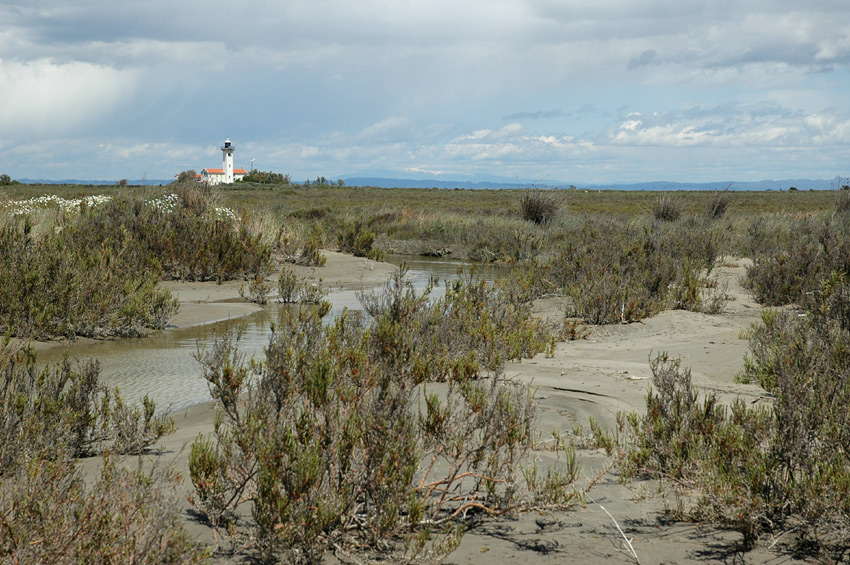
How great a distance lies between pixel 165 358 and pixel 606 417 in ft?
18.4

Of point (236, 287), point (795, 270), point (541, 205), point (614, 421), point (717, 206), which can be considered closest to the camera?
point (614, 421)

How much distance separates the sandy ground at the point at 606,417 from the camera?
3.45 meters

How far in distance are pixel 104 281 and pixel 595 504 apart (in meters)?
8.62

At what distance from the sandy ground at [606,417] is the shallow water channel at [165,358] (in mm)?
512

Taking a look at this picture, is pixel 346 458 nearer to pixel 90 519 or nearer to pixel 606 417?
pixel 90 519

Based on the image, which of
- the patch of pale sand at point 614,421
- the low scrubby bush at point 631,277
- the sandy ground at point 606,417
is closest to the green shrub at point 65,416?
the sandy ground at point 606,417

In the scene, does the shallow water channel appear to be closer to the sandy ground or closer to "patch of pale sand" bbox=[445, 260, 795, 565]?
the sandy ground

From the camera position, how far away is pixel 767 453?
3848 millimetres

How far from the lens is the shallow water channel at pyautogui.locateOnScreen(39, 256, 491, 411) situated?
284 inches

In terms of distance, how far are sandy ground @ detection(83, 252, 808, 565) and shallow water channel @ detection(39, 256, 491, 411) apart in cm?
51

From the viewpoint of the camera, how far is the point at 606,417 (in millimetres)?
5836

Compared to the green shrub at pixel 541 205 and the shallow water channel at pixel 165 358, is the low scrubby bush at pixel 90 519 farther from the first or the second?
the green shrub at pixel 541 205

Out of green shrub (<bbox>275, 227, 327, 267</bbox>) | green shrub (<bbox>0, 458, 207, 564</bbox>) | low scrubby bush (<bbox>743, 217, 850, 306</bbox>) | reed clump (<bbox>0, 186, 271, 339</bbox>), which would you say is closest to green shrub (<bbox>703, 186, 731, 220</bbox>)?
low scrubby bush (<bbox>743, 217, 850, 306</bbox>)

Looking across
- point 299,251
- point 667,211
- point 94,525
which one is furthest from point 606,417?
point 667,211
